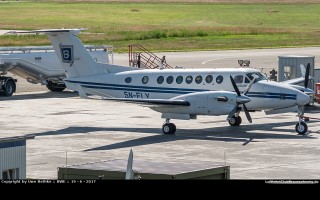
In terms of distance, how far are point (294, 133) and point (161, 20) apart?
10979 cm

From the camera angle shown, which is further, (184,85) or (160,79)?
(160,79)

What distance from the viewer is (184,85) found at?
4212 cm

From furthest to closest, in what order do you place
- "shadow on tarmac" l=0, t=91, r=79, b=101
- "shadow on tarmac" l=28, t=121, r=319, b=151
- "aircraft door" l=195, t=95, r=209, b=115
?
"shadow on tarmac" l=0, t=91, r=79, b=101, "aircraft door" l=195, t=95, r=209, b=115, "shadow on tarmac" l=28, t=121, r=319, b=151

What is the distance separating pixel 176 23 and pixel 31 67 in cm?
8558

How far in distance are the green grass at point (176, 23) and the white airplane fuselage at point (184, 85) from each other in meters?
50.5

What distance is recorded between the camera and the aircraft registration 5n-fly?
39.5 metres

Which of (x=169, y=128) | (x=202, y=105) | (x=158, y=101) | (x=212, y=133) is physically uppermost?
(x=158, y=101)

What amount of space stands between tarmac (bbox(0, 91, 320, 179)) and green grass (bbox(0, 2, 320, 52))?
153ft

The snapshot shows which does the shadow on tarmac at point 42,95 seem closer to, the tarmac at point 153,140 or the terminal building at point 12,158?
the tarmac at point 153,140

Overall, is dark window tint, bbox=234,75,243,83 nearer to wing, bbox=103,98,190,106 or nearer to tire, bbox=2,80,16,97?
wing, bbox=103,98,190,106

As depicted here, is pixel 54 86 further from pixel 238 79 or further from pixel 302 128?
pixel 302 128

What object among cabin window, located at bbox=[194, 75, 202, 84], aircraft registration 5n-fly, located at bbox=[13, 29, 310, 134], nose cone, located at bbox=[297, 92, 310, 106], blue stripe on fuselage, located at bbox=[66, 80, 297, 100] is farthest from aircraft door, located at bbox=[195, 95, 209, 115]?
nose cone, located at bbox=[297, 92, 310, 106]

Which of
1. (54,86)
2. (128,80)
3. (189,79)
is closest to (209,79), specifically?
(189,79)

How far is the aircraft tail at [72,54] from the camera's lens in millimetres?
44281
